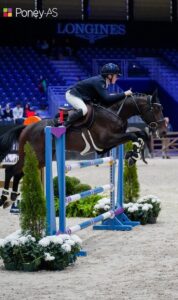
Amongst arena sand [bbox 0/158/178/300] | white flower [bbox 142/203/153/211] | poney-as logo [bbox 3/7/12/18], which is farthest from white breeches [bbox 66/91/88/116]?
poney-as logo [bbox 3/7/12/18]

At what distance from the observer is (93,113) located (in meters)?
8.70

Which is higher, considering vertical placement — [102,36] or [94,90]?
[102,36]

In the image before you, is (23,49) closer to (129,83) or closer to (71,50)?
(71,50)

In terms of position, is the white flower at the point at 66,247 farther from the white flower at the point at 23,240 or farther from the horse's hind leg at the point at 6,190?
the horse's hind leg at the point at 6,190

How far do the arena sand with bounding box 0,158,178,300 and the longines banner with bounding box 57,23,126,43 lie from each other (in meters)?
20.8

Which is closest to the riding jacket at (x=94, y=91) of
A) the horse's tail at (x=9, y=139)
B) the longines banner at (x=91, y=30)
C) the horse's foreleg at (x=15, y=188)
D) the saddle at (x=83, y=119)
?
the saddle at (x=83, y=119)

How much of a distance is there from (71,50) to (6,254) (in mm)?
25158

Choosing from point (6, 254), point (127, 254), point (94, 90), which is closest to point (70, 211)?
point (94, 90)

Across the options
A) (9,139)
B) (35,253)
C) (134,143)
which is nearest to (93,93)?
(134,143)

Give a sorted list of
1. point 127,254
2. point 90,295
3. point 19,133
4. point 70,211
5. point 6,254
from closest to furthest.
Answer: point 90,295
point 6,254
point 127,254
point 19,133
point 70,211

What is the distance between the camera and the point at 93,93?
8.66 metres

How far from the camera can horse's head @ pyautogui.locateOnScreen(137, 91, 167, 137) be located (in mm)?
8852

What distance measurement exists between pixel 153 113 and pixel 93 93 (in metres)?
0.82

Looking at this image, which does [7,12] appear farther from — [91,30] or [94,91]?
[94,91]
